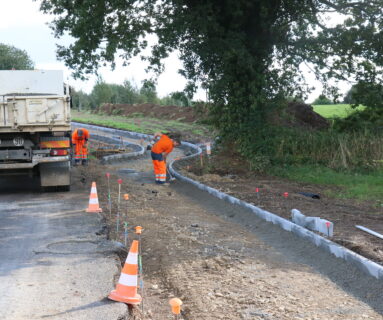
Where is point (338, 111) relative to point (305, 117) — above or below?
above

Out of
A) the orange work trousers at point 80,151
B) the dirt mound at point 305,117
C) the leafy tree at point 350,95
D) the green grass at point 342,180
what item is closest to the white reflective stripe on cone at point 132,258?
the green grass at point 342,180

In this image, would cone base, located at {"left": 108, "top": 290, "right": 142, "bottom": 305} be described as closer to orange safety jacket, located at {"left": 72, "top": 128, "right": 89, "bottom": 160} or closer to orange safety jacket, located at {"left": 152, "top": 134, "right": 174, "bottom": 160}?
orange safety jacket, located at {"left": 152, "top": 134, "right": 174, "bottom": 160}

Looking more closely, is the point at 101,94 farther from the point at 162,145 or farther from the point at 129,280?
the point at 129,280

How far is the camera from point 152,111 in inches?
2003

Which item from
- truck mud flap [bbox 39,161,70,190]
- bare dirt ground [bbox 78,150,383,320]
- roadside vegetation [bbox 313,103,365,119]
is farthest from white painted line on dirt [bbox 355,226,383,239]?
roadside vegetation [bbox 313,103,365,119]

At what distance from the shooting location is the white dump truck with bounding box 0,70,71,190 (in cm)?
1198

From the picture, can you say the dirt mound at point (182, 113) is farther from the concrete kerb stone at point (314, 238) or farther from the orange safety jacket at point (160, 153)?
the concrete kerb stone at point (314, 238)

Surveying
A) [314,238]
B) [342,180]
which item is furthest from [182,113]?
[314,238]

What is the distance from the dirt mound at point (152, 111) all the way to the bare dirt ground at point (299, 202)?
26777mm

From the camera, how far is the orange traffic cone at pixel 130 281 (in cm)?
509

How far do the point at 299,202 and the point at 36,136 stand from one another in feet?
21.6

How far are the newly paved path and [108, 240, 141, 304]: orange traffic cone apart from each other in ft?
0.31

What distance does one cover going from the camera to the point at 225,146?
18234 millimetres

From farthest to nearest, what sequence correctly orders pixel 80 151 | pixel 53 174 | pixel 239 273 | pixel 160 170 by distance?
pixel 80 151, pixel 160 170, pixel 53 174, pixel 239 273
